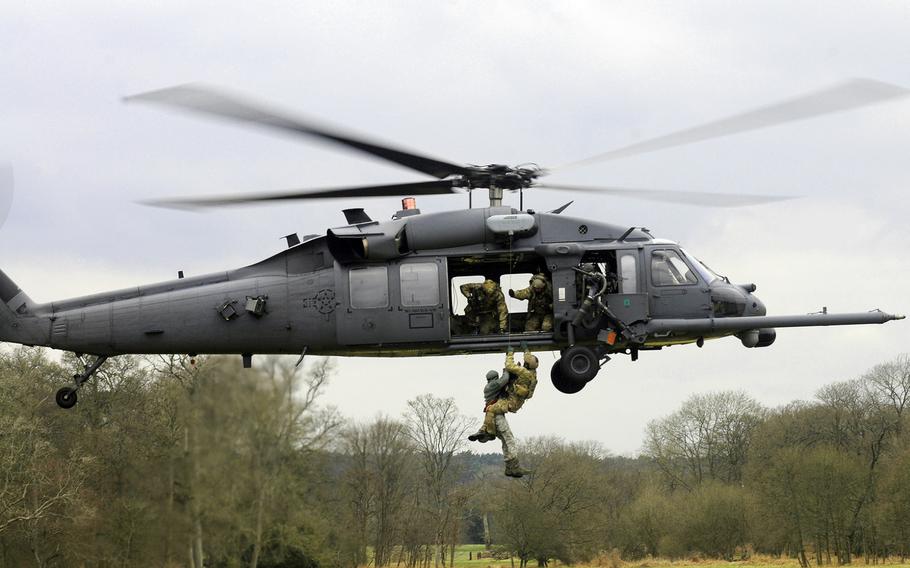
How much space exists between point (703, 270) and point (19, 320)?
10.8m

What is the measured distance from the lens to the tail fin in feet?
56.7

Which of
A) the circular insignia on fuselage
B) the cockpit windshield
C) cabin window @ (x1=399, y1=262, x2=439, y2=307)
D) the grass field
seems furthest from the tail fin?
the grass field

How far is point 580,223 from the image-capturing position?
684 inches

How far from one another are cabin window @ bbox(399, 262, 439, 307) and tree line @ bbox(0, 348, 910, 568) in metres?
1.75

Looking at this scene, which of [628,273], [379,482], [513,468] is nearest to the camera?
[513,468]

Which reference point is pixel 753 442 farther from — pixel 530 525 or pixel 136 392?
pixel 136 392

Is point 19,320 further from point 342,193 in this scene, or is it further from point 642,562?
point 642,562

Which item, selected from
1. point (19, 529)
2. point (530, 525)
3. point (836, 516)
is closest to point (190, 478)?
point (19, 529)

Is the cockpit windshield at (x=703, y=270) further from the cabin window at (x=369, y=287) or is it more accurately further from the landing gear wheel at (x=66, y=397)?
the landing gear wheel at (x=66, y=397)

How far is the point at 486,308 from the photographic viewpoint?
56.6 feet

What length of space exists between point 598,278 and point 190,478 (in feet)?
22.4

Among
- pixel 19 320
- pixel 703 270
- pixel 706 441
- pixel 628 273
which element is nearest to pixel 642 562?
pixel 706 441

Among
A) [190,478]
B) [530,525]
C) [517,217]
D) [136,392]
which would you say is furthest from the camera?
[530,525]

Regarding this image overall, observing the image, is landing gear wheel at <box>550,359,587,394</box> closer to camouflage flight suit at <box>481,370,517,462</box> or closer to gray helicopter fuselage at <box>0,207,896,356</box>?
gray helicopter fuselage at <box>0,207,896,356</box>
